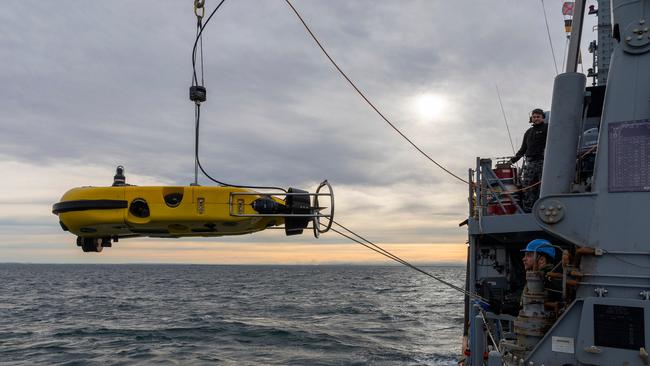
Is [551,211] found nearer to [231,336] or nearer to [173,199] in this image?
[173,199]

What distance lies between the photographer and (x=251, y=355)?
18.6 meters

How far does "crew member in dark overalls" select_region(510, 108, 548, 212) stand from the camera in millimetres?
8913

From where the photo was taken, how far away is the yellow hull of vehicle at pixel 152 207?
4.77 metres

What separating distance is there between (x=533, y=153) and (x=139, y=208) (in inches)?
294

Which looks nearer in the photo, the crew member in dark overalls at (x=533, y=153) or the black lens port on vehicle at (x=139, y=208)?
the black lens port on vehicle at (x=139, y=208)

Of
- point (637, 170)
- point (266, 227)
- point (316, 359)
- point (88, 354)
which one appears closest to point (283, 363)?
point (316, 359)

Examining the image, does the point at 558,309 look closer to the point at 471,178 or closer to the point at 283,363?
the point at 471,178

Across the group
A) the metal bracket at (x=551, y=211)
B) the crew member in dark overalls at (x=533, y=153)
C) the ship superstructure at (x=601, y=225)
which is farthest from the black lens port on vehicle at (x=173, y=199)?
the crew member in dark overalls at (x=533, y=153)

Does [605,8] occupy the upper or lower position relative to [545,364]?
upper

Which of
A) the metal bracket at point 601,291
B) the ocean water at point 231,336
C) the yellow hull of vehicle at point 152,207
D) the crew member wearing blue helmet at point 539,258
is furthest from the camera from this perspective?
the ocean water at point 231,336

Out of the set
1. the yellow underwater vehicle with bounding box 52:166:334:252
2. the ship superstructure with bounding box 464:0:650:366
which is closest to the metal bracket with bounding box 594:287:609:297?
the ship superstructure with bounding box 464:0:650:366

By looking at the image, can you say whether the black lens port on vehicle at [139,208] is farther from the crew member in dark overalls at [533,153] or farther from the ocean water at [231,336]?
the ocean water at [231,336]

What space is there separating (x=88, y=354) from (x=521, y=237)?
1755cm

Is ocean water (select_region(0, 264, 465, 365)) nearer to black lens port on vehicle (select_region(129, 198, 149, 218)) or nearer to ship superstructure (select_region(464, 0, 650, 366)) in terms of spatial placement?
ship superstructure (select_region(464, 0, 650, 366))
